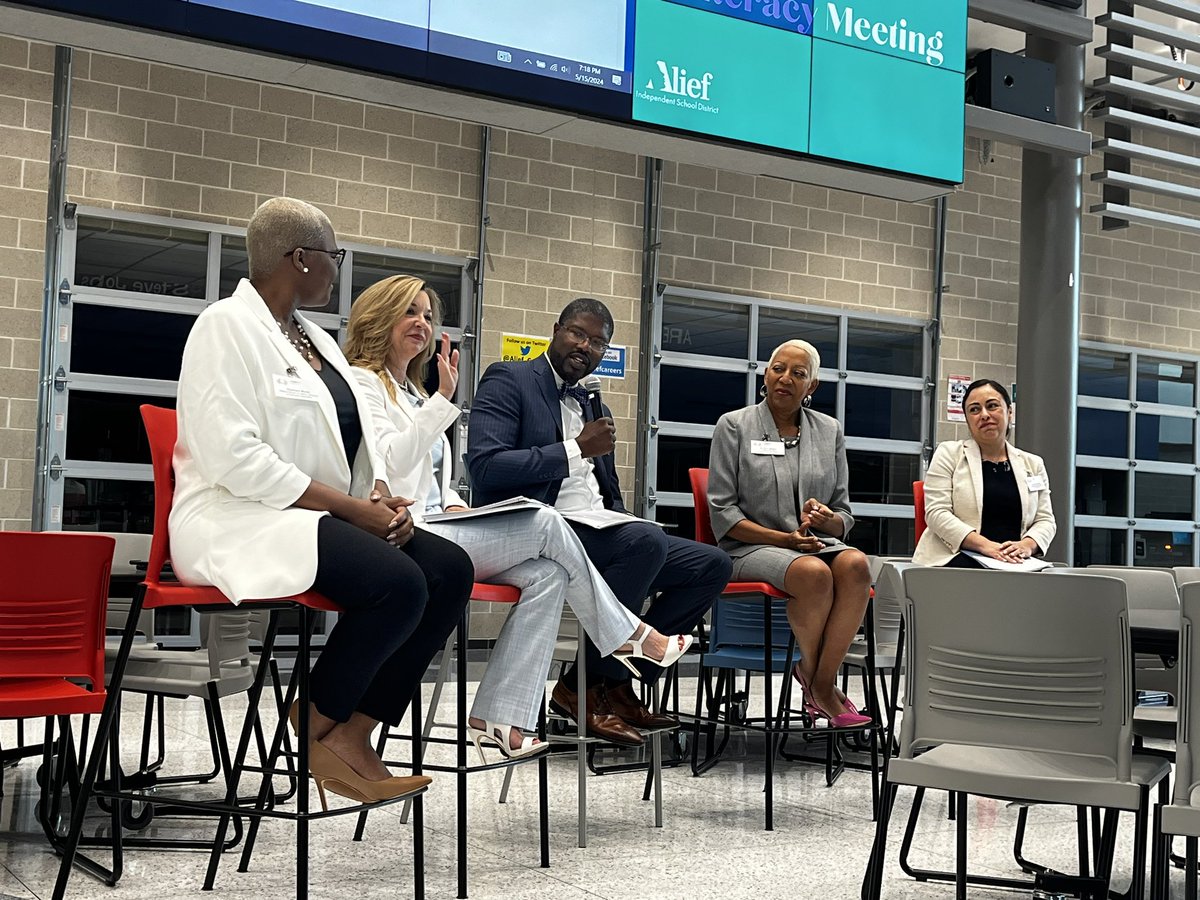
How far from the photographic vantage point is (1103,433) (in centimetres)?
1076

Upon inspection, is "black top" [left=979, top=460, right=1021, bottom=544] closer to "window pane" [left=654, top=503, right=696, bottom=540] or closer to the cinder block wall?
the cinder block wall

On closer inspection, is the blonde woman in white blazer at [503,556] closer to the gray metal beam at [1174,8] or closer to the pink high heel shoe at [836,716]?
the pink high heel shoe at [836,716]

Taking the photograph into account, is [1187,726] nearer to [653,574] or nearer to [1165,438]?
[653,574]

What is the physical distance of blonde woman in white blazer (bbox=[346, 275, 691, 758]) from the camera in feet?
9.66

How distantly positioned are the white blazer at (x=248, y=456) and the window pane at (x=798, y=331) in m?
7.03

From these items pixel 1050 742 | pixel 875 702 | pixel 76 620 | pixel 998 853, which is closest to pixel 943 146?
pixel 875 702

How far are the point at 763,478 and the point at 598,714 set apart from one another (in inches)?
44.7

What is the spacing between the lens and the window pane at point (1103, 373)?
1063 centimetres

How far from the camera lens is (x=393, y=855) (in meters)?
3.03

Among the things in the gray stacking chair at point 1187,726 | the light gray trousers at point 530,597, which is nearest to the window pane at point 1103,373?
the light gray trousers at point 530,597

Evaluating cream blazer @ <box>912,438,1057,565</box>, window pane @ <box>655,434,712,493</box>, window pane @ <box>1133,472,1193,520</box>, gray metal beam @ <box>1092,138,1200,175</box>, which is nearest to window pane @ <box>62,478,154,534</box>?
window pane @ <box>655,434,712,493</box>

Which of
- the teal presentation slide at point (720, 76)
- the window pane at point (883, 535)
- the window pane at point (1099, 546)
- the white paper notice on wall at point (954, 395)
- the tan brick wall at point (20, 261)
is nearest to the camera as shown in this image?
the teal presentation slide at point (720, 76)

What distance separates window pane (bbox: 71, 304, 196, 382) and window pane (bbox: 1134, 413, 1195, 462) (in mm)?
8225

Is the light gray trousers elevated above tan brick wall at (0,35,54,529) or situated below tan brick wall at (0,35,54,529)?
below
